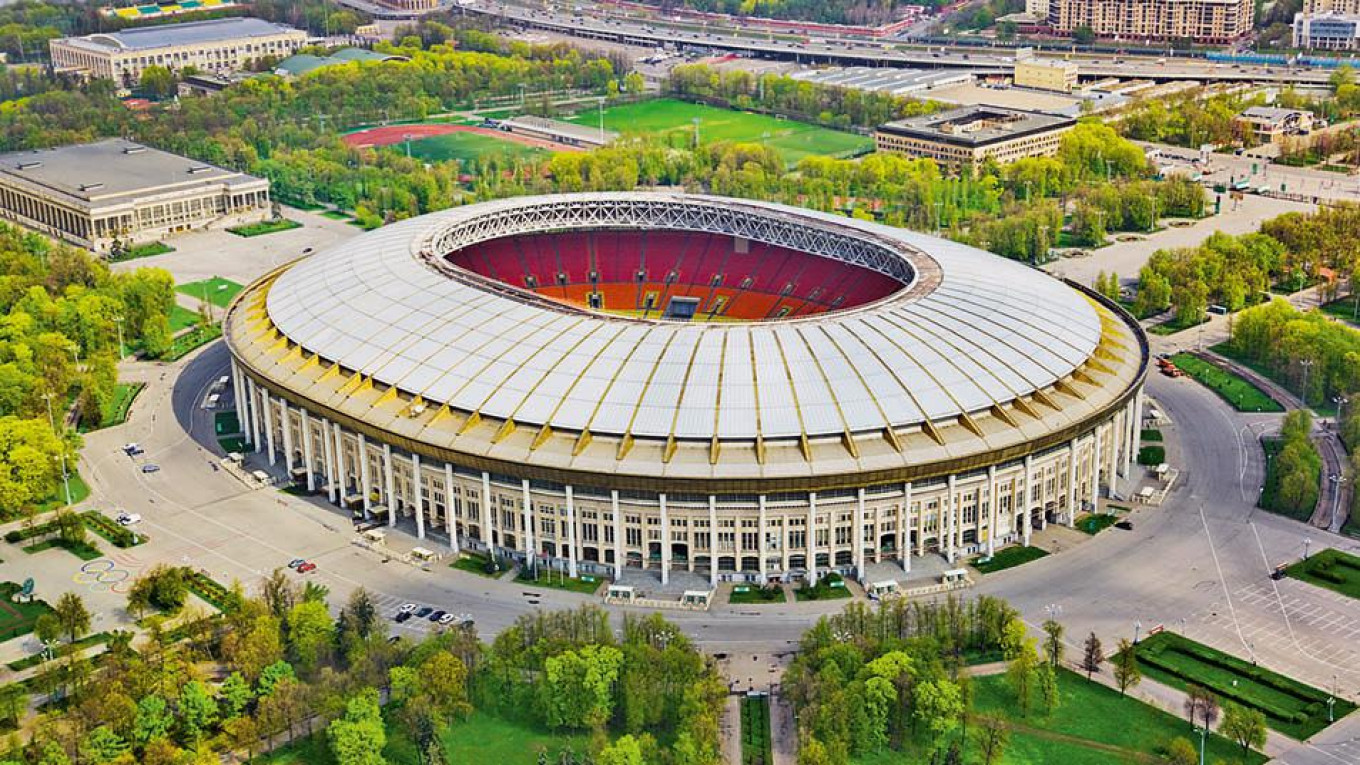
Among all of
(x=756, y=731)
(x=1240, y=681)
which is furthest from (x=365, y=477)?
(x=1240, y=681)

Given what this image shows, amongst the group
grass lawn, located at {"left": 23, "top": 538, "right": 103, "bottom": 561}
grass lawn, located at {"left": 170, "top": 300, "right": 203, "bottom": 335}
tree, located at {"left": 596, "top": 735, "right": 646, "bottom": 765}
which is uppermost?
grass lawn, located at {"left": 170, "top": 300, "right": 203, "bottom": 335}

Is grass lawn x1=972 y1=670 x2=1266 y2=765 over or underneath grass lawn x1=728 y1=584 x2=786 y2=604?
underneath

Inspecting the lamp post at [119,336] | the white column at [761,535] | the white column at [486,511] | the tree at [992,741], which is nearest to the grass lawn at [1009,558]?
the white column at [761,535]

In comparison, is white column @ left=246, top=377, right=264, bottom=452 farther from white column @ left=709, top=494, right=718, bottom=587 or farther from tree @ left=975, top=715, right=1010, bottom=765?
tree @ left=975, top=715, right=1010, bottom=765

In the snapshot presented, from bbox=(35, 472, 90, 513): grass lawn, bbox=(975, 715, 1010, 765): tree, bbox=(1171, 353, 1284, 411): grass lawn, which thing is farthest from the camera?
bbox=(1171, 353, 1284, 411): grass lawn

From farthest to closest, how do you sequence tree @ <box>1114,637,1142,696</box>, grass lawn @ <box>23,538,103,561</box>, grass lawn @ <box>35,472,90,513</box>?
grass lawn @ <box>35,472,90,513</box> → grass lawn @ <box>23,538,103,561</box> → tree @ <box>1114,637,1142,696</box>

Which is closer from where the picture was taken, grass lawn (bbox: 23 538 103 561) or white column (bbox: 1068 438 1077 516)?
grass lawn (bbox: 23 538 103 561)

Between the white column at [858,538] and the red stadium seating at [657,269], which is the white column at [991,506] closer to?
the white column at [858,538]

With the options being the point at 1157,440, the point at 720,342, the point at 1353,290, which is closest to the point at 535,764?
the point at 720,342

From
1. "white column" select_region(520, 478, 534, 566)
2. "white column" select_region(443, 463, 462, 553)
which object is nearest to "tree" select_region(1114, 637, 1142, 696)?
"white column" select_region(520, 478, 534, 566)

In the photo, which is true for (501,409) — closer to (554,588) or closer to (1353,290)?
(554,588)
